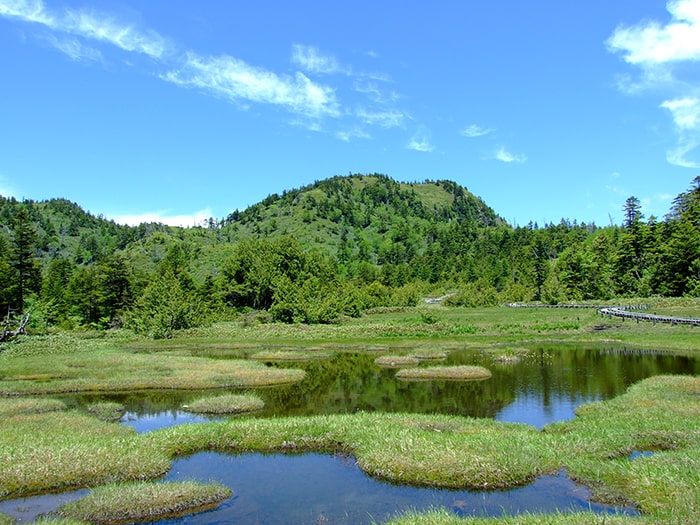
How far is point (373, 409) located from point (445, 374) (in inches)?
529

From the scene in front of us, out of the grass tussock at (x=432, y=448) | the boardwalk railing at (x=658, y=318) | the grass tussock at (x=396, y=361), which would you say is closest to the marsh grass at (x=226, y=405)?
the grass tussock at (x=432, y=448)

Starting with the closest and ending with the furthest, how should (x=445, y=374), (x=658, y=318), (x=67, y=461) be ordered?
(x=67, y=461) < (x=445, y=374) < (x=658, y=318)

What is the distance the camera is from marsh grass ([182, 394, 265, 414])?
32750 mm

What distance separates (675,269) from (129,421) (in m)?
118

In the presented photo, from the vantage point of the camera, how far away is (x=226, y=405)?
33.3 metres

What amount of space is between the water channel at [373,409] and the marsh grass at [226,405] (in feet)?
2.91

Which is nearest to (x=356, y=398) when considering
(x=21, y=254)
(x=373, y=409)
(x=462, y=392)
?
(x=373, y=409)

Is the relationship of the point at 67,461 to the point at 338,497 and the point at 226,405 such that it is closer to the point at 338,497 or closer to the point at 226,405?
the point at 338,497

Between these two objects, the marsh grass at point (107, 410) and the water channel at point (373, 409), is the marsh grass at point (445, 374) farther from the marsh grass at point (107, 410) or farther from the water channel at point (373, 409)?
the marsh grass at point (107, 410)

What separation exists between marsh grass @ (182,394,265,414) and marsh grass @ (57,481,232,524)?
14.7 metres

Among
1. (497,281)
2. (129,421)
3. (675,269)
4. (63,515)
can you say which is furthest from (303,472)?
(497,281)

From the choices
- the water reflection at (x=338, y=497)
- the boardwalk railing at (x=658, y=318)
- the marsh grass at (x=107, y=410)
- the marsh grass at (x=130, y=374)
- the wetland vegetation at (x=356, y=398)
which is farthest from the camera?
the boardwalk railing at (x=658, y=318)

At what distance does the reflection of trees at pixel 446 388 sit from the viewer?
33.8 m

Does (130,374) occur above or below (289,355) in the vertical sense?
A: above
